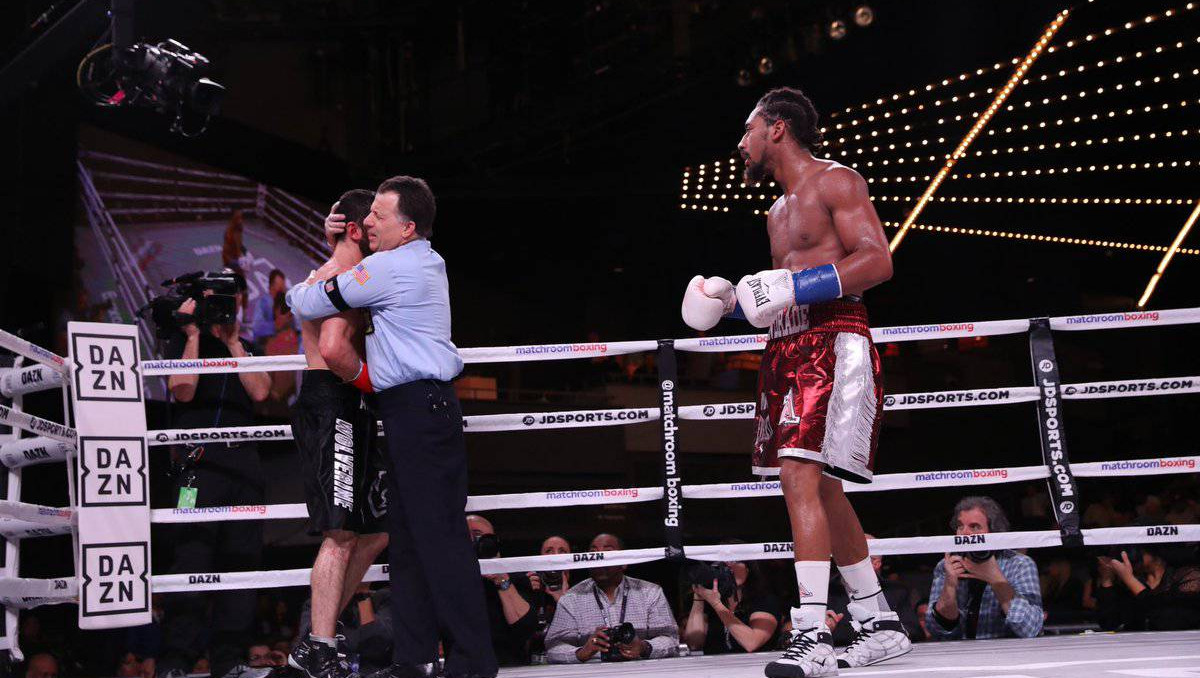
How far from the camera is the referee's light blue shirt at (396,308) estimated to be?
2.80 metres

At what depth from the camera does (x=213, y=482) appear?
12.8 ft

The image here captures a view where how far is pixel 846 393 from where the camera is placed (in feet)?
8.95

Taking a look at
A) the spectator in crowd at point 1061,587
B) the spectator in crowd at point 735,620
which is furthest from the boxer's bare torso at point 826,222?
the spectator in crowd at point 1061,587

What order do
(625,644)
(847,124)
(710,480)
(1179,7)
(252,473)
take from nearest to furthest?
(625,644) < (252,473) < (1179,7) < (847,124) < (710,480)

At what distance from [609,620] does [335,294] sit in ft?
5.81

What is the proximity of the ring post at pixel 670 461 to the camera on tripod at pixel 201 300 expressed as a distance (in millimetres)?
1536

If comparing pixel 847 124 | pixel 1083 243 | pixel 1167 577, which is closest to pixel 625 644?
pixel 1167 577

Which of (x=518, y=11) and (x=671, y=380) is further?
(x=518, y=11)

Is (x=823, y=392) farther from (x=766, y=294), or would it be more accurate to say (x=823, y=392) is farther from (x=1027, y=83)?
(x=1027, y=83)

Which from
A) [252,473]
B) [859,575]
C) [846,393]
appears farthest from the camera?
[252,473]

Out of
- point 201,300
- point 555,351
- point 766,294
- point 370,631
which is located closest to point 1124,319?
point 766,294

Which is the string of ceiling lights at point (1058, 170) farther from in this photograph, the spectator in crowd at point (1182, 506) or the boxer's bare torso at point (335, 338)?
the boxer's bare torso at point (335, 338)

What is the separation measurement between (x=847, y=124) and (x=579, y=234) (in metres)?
4.56

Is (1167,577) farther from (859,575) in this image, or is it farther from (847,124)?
(847,124)
